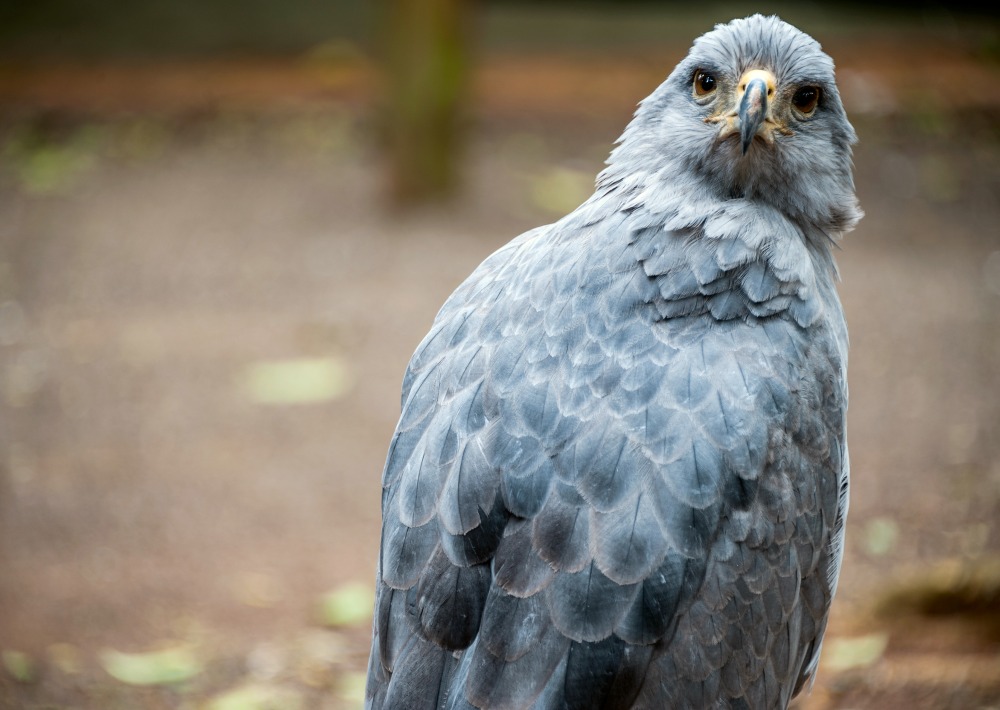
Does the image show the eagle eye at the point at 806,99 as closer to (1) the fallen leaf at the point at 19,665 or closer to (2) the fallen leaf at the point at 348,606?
(2) the fallen leaf at the point at 348,606

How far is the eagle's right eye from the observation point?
10.9 ft

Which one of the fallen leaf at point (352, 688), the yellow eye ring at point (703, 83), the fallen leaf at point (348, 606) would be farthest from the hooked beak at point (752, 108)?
the fallen leaf at point (348, 606)

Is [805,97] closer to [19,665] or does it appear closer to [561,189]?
[19,665]

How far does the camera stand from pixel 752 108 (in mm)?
3133

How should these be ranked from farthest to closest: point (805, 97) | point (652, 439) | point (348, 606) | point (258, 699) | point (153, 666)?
point (348, 606) < point (153, 666) < point (258, 699) < point (805, 97) < point (652, 439)

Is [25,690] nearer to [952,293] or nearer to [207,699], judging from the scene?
[207,699]

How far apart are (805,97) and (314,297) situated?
648 cm

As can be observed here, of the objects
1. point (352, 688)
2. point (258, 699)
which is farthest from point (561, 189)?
point (258, 699)

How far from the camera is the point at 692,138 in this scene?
331cm

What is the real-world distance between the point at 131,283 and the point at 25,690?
540 cm

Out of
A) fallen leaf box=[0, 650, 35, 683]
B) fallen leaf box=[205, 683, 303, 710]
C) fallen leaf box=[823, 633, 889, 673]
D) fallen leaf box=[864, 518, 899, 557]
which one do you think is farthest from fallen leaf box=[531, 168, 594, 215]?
fallen leaf box=[0, 650, 35, 683]

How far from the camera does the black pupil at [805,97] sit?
3.32 meters

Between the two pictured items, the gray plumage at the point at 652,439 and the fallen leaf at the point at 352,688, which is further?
the fallen leaf at the point at 352,688

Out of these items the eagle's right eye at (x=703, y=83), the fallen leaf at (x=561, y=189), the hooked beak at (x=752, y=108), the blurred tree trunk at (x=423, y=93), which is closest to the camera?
the hooked beak at (x=752, y=108)
